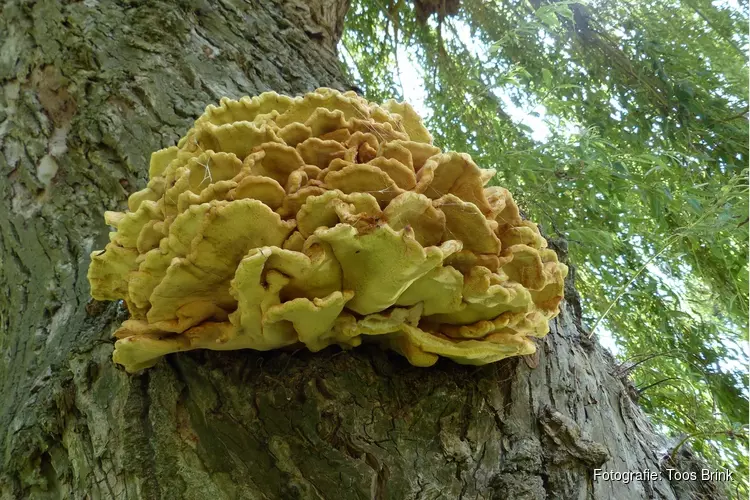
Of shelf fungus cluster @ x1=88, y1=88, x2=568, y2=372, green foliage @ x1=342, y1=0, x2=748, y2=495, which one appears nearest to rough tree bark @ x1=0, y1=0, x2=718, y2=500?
shelf fungus cluster @ x1=88, y1=88, x2=568, y2=372

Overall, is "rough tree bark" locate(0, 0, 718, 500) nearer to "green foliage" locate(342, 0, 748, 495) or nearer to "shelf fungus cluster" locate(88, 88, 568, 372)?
"shelf fungus cluster" locate(88, 88, 568, 372)

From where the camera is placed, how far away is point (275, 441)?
52.6 inches

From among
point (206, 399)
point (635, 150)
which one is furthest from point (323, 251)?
point (635, 150)

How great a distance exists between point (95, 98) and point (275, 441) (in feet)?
5.51

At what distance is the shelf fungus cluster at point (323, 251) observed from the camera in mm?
1198

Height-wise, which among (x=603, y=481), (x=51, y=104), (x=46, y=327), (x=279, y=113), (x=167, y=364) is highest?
(x=279, y=113)

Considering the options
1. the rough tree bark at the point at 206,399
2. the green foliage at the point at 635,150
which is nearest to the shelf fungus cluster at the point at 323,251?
the rough tree bark at the point at 206,399

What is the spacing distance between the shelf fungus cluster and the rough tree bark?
0.11 meters

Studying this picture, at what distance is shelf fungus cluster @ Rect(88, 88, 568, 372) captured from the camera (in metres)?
1.20

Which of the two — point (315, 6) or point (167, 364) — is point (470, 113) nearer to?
point (315, 6)

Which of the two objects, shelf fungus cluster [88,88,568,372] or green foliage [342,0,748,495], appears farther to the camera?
green foliage [342,0,748,495]

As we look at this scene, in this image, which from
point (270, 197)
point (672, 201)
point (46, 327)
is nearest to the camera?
point (270, 197)

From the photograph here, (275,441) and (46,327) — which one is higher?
(275,441)

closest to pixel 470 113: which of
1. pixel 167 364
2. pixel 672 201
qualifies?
pixel 672 201
